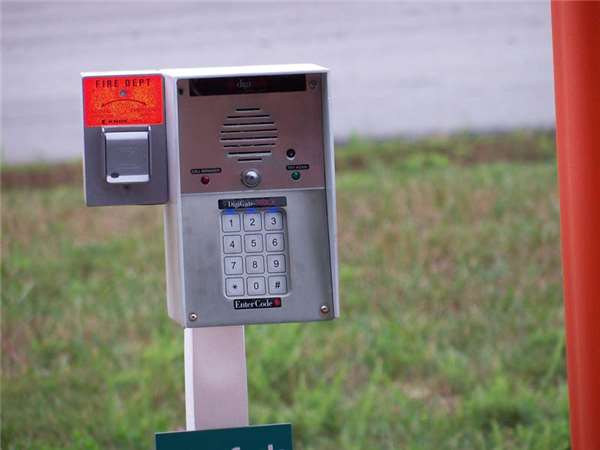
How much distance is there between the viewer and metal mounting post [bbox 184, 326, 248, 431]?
222 cm

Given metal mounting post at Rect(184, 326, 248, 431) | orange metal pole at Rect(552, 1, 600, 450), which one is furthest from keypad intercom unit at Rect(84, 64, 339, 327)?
orange metal pole at Rect(552, 1, 600, 450)

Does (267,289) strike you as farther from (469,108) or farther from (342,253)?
(469,108)

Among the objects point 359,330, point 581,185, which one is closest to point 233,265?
point 581,185

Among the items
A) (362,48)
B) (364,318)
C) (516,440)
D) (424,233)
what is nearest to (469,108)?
(362,48)

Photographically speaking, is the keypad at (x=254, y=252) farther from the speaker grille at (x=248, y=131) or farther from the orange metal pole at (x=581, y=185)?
the orange metal pole at (x=581, y=185)

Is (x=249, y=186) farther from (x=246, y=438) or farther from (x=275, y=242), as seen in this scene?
(x=246, y=438)

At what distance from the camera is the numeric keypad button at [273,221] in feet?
6.98

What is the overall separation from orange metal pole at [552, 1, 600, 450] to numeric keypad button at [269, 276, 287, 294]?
60 cm

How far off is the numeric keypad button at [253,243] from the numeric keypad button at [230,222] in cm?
A: 3

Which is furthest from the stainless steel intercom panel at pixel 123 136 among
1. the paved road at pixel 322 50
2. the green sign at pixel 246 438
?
the paved road at pixel 322 50

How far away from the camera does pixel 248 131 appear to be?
2.13 m

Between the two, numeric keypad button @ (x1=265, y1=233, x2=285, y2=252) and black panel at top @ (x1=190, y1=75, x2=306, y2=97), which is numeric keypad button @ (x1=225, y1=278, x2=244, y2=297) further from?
black panel at top @ (x1=190, y1=75, x2=306, y2=97)

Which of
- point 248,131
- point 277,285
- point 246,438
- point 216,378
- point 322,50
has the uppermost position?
point 322,50

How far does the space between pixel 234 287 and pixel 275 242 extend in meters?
0.12
